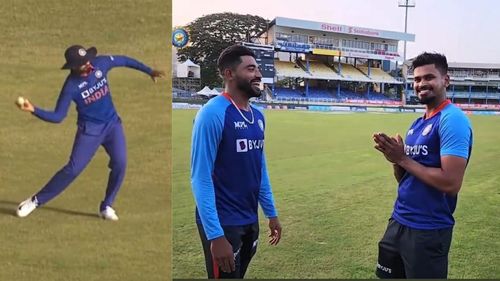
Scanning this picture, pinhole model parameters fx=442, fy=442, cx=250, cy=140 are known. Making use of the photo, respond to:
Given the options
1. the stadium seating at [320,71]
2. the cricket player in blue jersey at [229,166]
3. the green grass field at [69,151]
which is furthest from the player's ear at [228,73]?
the stadium seating at [320,71]

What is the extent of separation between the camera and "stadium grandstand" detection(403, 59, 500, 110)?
7.83 ft

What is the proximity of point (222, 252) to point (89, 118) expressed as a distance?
0.98 meters

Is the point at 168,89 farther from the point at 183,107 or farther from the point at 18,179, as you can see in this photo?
the point at 18,179

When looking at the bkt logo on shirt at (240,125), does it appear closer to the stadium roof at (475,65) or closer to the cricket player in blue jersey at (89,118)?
the cricket player in blue jersey at (89,118)

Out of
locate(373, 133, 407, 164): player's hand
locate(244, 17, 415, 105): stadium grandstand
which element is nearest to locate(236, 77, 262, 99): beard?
locate(373, 133, 407, 164): player's hand

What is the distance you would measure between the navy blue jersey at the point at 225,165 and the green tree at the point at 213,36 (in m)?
0.61

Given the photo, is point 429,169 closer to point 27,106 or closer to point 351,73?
point 351,73

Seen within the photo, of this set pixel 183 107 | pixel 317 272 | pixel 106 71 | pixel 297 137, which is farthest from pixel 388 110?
pixel 106 71

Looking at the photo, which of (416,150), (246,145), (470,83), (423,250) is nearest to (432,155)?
(416,150)

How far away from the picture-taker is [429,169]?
1613 millimetres

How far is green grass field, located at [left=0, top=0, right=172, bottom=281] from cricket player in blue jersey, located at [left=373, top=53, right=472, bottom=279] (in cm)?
112

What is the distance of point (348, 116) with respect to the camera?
9.62 ft

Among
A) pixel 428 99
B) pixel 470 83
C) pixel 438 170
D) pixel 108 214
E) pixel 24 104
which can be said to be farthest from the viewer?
pixel 470 83

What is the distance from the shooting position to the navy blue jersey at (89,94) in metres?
2.10
